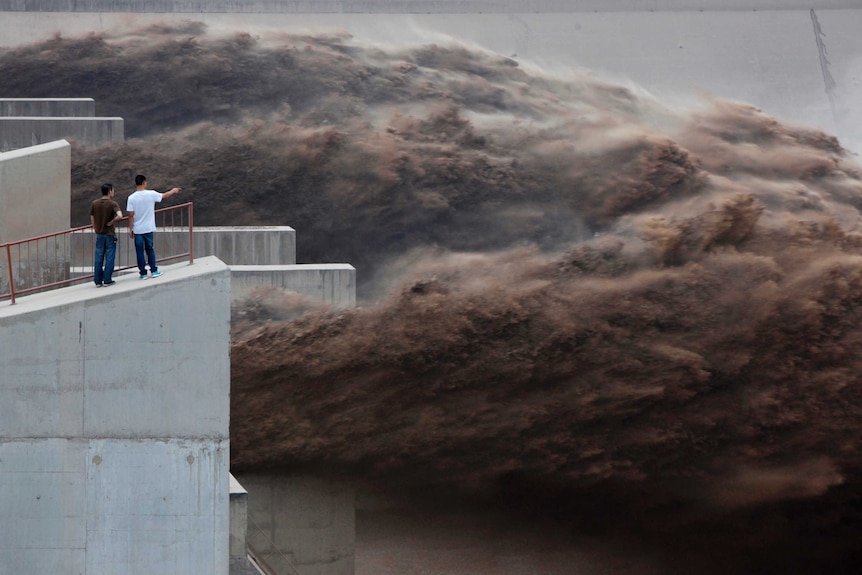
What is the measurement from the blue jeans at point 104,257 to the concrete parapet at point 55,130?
1054 cm

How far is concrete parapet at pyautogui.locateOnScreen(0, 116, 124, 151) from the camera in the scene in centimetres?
2266

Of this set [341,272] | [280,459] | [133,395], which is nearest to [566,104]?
[341,272]

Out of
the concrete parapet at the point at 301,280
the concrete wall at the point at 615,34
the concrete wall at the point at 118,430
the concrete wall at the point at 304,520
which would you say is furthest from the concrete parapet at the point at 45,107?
the concrete wall at the point at 118,430

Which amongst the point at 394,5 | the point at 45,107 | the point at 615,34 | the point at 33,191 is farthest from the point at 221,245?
the point at 615,34

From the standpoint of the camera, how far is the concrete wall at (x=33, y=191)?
49.8 feet

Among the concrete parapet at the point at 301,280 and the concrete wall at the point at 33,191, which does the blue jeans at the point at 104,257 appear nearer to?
the concrete wall at the point at 33,191

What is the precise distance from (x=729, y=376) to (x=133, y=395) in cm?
1601

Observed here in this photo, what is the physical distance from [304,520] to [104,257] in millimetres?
8736

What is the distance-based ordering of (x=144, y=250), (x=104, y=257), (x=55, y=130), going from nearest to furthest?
(x=104, y=257), (x=144, y=250), (x=55, y=130)

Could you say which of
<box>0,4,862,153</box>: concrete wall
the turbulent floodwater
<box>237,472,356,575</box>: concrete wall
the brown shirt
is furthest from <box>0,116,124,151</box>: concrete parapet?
the brown shirt

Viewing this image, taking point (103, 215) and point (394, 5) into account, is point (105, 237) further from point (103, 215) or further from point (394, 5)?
point (394, 5)

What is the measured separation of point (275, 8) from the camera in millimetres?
26828

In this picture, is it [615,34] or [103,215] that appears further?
[615,34]

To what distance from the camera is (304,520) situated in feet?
67.1
